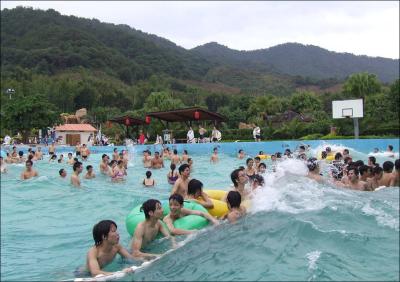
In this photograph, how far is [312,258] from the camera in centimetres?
425

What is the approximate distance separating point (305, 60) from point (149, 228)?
5986 inches

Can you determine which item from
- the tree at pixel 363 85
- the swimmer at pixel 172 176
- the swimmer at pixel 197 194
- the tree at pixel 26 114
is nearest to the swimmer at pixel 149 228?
the swimmer at pixel 197 194

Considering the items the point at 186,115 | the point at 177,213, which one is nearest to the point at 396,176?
the point at 177,213

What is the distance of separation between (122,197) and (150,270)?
5064 millimetres

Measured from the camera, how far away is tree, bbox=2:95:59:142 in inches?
1260

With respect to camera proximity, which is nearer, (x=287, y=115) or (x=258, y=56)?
(x=287, y=115)

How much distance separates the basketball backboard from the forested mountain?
115033 mm

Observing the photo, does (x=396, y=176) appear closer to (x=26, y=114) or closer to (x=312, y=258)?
(x=312, y=258)

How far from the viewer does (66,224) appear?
704 centimetres

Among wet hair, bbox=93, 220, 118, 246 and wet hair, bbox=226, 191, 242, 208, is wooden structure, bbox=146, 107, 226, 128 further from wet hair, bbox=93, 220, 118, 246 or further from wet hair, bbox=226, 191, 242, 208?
wet hair, bbox=93, 220, 118, 246

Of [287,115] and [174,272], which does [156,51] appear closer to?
[287,115]

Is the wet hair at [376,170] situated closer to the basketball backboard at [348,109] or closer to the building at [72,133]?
the basketball backboard at [348,109]

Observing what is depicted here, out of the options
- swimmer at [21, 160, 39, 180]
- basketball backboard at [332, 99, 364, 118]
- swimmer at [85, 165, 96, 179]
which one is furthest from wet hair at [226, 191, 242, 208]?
basketball backboard at [332, 99, 364, 118]

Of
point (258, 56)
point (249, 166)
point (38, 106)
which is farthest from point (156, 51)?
point (249, 166)
